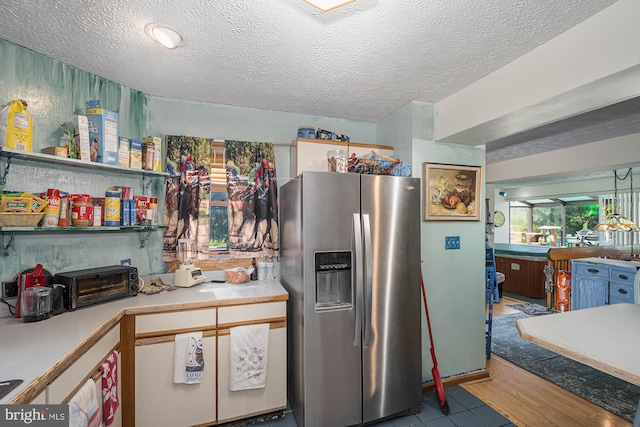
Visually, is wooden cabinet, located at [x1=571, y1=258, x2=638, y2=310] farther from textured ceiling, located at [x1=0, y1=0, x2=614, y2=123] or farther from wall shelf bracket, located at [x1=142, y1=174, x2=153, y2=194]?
wall shelf bracket, located at [x1=142, y1=174, x2=153, y2=194]

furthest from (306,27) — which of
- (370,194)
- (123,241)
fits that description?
(123,241)

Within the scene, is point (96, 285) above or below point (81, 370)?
above

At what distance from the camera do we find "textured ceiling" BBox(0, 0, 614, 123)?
145cm

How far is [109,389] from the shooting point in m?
1.62

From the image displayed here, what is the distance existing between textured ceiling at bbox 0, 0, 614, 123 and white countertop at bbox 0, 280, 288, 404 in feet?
5.12

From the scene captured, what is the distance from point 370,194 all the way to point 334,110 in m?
1.08

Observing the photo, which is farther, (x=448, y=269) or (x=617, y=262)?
(x=617, y=262)

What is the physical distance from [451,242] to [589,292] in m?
2.88

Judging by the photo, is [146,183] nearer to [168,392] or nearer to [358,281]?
[168,392]

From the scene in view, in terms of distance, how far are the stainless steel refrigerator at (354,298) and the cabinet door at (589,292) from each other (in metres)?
3.30

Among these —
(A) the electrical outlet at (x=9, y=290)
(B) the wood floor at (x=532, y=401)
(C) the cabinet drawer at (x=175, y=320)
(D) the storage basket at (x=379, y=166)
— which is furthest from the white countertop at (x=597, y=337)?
(A) the electrical outlet at (x=9, y=290)

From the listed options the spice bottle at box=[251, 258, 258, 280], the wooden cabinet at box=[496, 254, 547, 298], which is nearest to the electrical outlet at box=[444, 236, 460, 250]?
the spice bottle at box=[251, 258, 258, 280]

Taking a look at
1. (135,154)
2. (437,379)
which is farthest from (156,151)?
(437,379)

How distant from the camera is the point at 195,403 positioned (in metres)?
1.98
